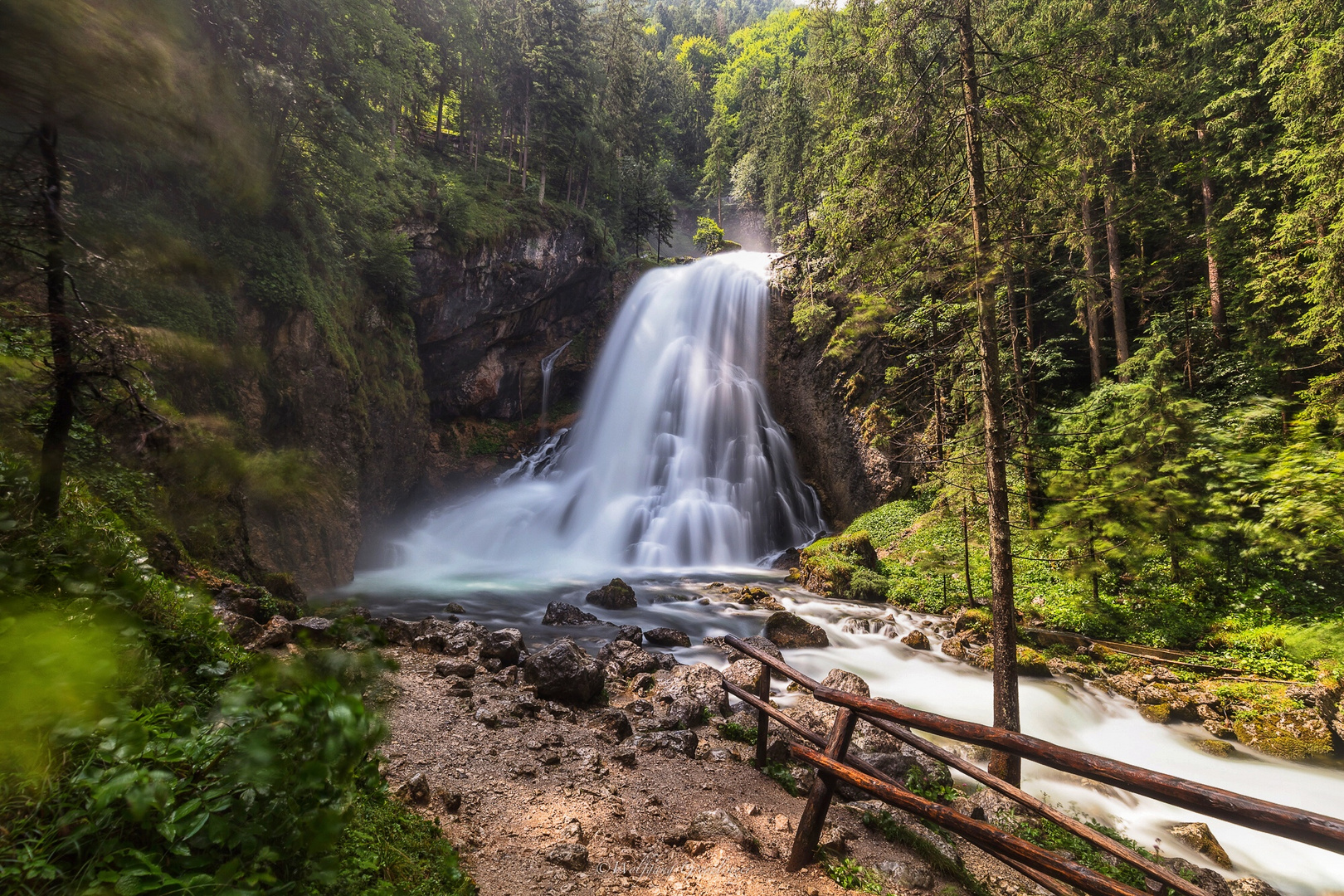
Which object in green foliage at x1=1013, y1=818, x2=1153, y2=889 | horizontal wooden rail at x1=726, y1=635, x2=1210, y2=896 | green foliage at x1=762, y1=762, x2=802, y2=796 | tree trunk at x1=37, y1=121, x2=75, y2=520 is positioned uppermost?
tree trunk at x1=37, y1=121, x2=75, y2=520

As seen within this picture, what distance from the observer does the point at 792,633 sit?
11.0m

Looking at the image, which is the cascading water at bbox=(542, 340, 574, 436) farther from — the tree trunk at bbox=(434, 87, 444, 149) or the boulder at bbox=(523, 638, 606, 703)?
the boulder at bbox=(523, 638, 606, 703)

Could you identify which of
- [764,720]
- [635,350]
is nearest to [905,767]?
[764,720]

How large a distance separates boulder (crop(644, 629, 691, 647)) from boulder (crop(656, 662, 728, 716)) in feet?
6.97

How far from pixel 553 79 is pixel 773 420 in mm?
21259

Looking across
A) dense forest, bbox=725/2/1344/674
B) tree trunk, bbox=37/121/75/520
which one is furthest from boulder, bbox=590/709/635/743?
tree trunk, bbox=37/121/75/520

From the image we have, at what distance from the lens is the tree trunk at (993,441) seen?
19.0ft

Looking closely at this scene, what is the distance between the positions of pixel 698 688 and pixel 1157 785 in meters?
5.60

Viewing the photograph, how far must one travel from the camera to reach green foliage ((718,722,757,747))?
6.37m

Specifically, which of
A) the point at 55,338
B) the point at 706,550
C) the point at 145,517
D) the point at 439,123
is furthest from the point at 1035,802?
the point at 439,123

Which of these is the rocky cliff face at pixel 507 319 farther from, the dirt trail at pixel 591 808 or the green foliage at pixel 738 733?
the green foliage at pixel 738 733

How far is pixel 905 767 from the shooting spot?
5844 mm

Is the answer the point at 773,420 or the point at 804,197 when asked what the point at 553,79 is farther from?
the point at 804,197

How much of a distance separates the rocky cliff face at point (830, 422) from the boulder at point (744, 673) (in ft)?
35.9
